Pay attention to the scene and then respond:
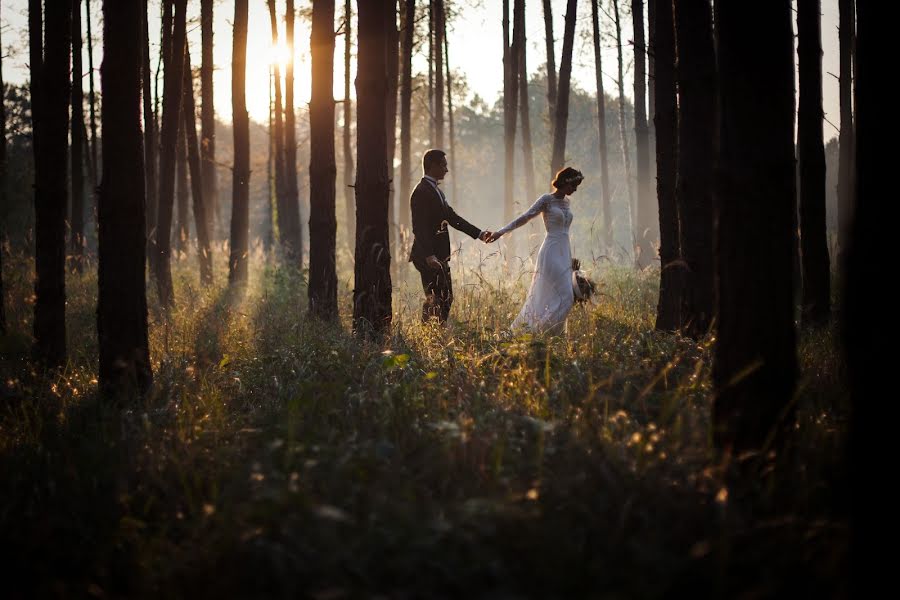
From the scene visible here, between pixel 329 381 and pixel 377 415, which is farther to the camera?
pixel 329 381

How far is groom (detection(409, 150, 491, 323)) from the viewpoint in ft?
25.4

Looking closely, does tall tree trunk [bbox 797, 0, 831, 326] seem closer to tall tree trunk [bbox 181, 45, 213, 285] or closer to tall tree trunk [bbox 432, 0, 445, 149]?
tall tree trunk [bbox 181, 45, 213, 285]

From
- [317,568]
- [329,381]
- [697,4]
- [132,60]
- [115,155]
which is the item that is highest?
[697,4]

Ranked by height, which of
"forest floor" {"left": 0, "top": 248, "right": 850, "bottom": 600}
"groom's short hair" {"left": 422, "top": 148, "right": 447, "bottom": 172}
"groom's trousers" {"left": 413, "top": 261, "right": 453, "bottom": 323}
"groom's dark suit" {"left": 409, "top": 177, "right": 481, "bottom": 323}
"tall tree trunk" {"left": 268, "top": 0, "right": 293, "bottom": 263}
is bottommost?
"forest floor" {"left": 0, "top": 248, "right": 850, "bottom": 600}

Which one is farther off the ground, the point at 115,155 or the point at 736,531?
the point at 115,155

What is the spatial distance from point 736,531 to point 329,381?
3014 mm

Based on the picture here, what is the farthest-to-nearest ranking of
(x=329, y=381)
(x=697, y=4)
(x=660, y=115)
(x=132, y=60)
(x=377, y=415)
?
(x=660, y=115) < (x=697, y=4) < (x=132, y=60) < (x=329, y=381) < (x=377, y=415)

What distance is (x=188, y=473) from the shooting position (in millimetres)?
3510

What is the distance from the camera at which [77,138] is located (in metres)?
13.1

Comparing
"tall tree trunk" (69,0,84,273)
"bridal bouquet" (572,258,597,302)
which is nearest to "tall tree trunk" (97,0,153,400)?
"bridal bouquet" (572,258,597,302)

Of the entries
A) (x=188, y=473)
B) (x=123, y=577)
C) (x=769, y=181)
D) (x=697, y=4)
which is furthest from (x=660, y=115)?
(x=123, y=577)

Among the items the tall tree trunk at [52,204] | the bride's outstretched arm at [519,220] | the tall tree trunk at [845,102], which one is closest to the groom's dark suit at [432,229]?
the bride's outstretched arm at [519,220]

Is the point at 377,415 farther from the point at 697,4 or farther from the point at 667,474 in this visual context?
the point at 697,4

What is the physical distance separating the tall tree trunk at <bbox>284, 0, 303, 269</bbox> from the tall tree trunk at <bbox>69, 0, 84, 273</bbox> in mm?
4285
